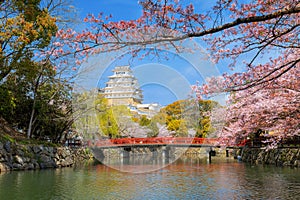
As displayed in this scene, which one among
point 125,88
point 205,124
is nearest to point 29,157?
point 125,88

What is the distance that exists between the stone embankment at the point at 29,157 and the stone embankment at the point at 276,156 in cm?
784

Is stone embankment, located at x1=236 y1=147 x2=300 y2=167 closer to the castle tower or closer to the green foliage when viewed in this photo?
the green foliage

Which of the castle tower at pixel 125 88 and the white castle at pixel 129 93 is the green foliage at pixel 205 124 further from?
the castle tower at pixel 125 88

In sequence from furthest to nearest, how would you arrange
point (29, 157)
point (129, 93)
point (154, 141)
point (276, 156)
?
point (154, 141) < point (276, 156) < point (29, 157) < point (129, 93)

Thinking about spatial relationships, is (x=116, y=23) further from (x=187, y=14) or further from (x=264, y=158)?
(x=264, y=158)

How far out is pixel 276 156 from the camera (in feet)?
39.1

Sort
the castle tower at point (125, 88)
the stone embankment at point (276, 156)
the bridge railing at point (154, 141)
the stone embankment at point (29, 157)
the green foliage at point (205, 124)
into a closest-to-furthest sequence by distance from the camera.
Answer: the castle tower at point (125, 88) → the stone embankment at point (29, 157) → the stone embankment at point (276, 156) → the bridge railing at point (154, 141) → the green foliage at point (205, 124)

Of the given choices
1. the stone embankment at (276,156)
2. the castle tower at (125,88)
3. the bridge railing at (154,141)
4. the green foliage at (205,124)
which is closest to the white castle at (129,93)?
the castle tower at (125,88)

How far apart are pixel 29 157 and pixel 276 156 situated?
876 cm

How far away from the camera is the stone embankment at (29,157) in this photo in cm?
873

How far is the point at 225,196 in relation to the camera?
529cm

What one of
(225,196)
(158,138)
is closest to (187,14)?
(225,196)

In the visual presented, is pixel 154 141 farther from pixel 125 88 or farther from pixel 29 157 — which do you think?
pixel 29 157

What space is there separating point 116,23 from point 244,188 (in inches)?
168
